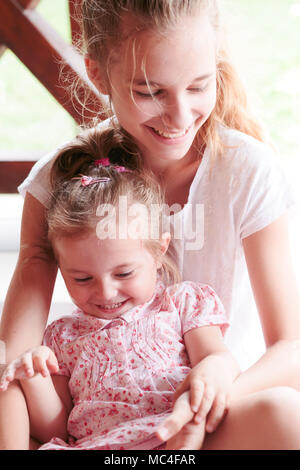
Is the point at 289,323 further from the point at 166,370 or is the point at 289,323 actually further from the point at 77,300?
the point at 77,300

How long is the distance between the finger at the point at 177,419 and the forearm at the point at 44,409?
10.5 inches

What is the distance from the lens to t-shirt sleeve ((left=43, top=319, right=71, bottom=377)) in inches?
45.5

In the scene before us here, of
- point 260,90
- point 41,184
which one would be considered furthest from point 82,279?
point 260,90

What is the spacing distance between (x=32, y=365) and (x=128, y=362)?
181 mm

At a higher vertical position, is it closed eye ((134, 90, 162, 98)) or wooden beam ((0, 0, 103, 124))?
wooden beam ((0, 0, 103, 124))

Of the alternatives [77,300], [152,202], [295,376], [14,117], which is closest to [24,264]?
[77,300]

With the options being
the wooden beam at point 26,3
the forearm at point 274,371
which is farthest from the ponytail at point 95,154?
the wooden beam at point 26,3

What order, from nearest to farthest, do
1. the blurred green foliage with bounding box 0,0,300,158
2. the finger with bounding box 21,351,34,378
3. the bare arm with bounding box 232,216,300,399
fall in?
the finger with bounding box 21,351,34,378 < the bare arm with bounding box 232,216,300,399 < the blurred green foliage with bounding box 0,0,300,158

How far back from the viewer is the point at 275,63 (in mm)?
2389

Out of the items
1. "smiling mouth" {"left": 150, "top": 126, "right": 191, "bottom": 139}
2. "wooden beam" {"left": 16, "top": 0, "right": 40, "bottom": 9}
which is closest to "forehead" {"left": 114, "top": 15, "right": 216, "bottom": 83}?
"smiling mouth" {"left": 150, "top": 126, "right": 191, "bottom": 139}

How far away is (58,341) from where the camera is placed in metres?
1.18

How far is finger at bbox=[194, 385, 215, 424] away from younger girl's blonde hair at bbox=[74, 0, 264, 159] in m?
0.48

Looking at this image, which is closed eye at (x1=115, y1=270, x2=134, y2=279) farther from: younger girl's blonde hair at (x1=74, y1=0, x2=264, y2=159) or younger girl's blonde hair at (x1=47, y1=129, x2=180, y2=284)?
younger girl's blonde hair at (x1=74, y1=0, x2=264, y2=159)

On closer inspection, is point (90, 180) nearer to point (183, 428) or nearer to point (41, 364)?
point (41, 364)
